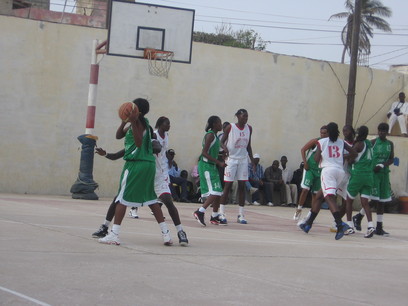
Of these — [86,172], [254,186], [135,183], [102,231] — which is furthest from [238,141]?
[254,186]

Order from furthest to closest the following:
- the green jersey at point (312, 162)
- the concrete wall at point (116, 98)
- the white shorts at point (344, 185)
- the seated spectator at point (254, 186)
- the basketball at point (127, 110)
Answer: the seated spectator at point (254, 186)
the concrete wall at point (116, 98)
the green jersey at point (312, 162)
the white shorts at point (344, 185)
the basketball at point (127, 110)

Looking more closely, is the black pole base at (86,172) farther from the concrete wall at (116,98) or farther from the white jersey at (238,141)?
the white jersey at (238,141)

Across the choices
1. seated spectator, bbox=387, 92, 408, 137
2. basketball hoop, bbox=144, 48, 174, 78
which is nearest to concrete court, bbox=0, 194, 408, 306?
basketball hoop, bbox=144, 48, 174, 78

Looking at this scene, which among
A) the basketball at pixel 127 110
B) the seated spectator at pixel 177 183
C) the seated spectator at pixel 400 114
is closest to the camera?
the basketball at pixel 127 110

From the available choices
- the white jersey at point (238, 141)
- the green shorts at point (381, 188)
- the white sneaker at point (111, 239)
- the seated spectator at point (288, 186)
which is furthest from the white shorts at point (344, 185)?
the seated spectator at point (288, 186)

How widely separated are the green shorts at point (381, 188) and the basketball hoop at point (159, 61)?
25.9ft

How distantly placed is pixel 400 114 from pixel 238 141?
13.1 m

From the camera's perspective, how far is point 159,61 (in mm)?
20641

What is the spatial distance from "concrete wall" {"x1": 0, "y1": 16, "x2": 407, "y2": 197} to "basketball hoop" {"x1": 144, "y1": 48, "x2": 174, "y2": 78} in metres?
0.55

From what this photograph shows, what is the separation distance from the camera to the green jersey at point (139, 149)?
8906 millimetres

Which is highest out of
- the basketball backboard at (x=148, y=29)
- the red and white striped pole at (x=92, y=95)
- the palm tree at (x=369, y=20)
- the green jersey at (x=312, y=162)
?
the palm tree at (x=369, y=20)

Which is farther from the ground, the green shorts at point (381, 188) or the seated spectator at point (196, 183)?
the green shorts at point (381, 188)

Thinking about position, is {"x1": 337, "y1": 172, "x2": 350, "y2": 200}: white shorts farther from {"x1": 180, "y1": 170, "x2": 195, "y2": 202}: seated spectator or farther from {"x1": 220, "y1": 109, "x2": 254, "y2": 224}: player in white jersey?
{"x1": 180, "y1": 170, "x2": 195, "y2": 202}: seated spectator

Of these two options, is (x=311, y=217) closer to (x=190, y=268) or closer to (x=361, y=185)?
(x=361, y=185)
